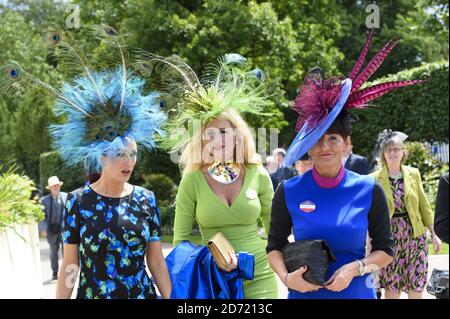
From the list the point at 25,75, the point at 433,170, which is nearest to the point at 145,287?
the point at 25,75

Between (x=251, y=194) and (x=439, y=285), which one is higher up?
(x=251, y=194)

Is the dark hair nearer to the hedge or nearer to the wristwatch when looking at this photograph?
the wristwatch

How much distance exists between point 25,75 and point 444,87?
54.1 feet

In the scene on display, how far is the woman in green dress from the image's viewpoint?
479cm

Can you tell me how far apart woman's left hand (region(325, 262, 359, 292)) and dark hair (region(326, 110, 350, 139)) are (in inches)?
24.4

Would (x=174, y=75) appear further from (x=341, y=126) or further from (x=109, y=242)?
(x=341, y=126)

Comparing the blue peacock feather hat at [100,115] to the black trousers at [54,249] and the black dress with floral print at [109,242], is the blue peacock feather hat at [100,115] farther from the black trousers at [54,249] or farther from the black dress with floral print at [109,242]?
the black trousers at [54,249]

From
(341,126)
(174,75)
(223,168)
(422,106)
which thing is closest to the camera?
(341,126)

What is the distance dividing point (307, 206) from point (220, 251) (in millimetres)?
978

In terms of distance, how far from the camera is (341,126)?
3650 mm

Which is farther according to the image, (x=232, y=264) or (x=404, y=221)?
(x=404, y=221)

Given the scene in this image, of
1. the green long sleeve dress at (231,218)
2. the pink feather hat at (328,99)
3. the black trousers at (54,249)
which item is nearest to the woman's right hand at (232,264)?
the green long sleeve dress at (231,218)

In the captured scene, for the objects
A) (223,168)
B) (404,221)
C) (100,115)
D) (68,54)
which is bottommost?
(404,221)

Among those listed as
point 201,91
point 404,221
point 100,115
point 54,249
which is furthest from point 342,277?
point 54,249
